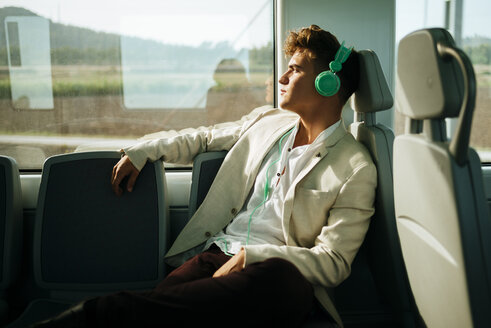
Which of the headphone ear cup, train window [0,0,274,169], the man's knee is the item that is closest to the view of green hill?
train window [0,0,274,169]

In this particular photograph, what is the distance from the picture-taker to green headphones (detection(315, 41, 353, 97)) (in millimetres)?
1809

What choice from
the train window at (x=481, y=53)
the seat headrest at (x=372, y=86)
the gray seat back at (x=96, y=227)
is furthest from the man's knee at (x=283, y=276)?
the train window at (x=481, y=53)

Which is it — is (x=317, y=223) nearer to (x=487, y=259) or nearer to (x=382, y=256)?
(x=382, y=256)

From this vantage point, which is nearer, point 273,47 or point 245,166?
point 245,166

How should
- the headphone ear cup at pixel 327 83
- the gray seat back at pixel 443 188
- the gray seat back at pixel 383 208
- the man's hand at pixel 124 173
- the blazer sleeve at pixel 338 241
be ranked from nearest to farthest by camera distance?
the gray seat back at pixel 443 188, the blazer sleeve at pixel 338 241, the gray seat back at pixel 383 208, the headphone ear cup at pixel 327 83, the man's hand at pixel 124 173

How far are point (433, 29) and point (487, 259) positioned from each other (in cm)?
60

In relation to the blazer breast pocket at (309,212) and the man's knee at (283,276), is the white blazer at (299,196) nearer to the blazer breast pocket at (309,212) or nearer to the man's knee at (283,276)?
the blazer breast pocket at (309,212)

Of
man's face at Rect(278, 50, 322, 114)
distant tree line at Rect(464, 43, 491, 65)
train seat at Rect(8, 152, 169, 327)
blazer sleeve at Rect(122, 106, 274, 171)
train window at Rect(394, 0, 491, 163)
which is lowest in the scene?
train seat at Rect(8, 152, 169, 327)

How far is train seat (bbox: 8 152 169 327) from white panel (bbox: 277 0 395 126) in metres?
1.02

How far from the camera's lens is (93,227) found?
2045mm

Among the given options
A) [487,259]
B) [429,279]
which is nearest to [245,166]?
[429,279]

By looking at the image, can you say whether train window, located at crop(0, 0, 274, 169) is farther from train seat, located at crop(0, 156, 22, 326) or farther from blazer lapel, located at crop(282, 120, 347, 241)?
blazer lapel, located at crop(282, 120, 347, 241)

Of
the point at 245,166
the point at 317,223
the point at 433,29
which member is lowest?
the point at 317,223

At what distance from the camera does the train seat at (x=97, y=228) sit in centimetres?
204
